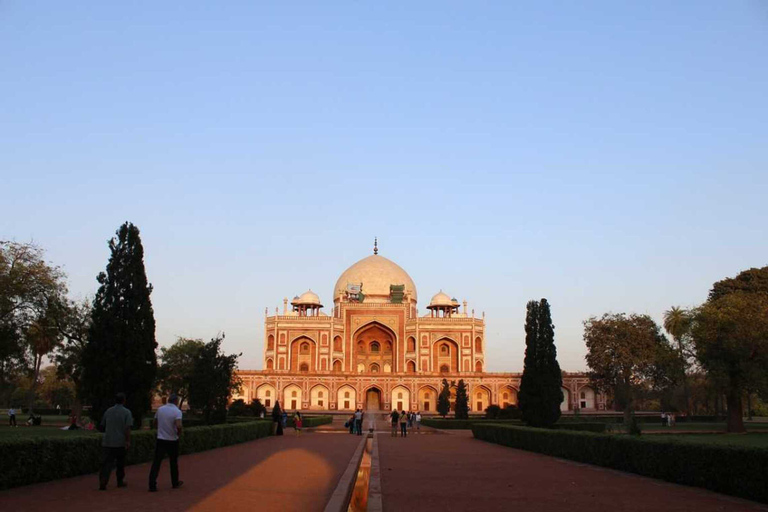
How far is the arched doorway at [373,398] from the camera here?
7031 cm

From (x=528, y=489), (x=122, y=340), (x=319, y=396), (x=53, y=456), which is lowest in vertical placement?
(x=528, y=489)

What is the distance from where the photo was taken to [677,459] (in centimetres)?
1288

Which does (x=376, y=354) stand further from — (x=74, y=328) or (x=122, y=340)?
(x=122, y=340)

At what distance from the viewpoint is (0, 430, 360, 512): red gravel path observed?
9523 millimetres

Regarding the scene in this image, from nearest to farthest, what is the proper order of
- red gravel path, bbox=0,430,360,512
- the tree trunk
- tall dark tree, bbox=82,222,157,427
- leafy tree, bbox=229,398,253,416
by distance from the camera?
1. red gravel path, bbox=0,430,360,512
2. tall dark tree, bbox=82,222,157,427
3. the tree trunk
4. leafy tree, bbox=229,398,253,416

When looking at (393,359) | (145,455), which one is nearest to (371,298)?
(393,359)

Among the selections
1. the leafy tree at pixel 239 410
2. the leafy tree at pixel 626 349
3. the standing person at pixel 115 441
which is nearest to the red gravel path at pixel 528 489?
the standing person at pixel 115 441

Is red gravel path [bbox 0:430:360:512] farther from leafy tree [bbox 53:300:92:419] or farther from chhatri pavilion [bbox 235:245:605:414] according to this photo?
chhatri pavilion [bbox 235:245:605:414]

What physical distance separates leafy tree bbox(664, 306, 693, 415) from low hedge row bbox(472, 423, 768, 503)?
27699 millimetres

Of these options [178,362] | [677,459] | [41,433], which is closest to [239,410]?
[178,362]

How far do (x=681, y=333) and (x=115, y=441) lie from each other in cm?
4793

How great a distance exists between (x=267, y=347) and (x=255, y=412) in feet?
102

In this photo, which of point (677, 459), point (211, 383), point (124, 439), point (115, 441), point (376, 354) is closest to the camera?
point (115, 441)

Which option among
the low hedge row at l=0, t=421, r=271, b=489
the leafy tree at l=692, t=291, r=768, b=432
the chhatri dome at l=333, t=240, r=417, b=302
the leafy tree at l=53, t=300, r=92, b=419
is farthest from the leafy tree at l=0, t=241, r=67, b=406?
the chhatri dome at l=333, t=240, r=417, b=302
